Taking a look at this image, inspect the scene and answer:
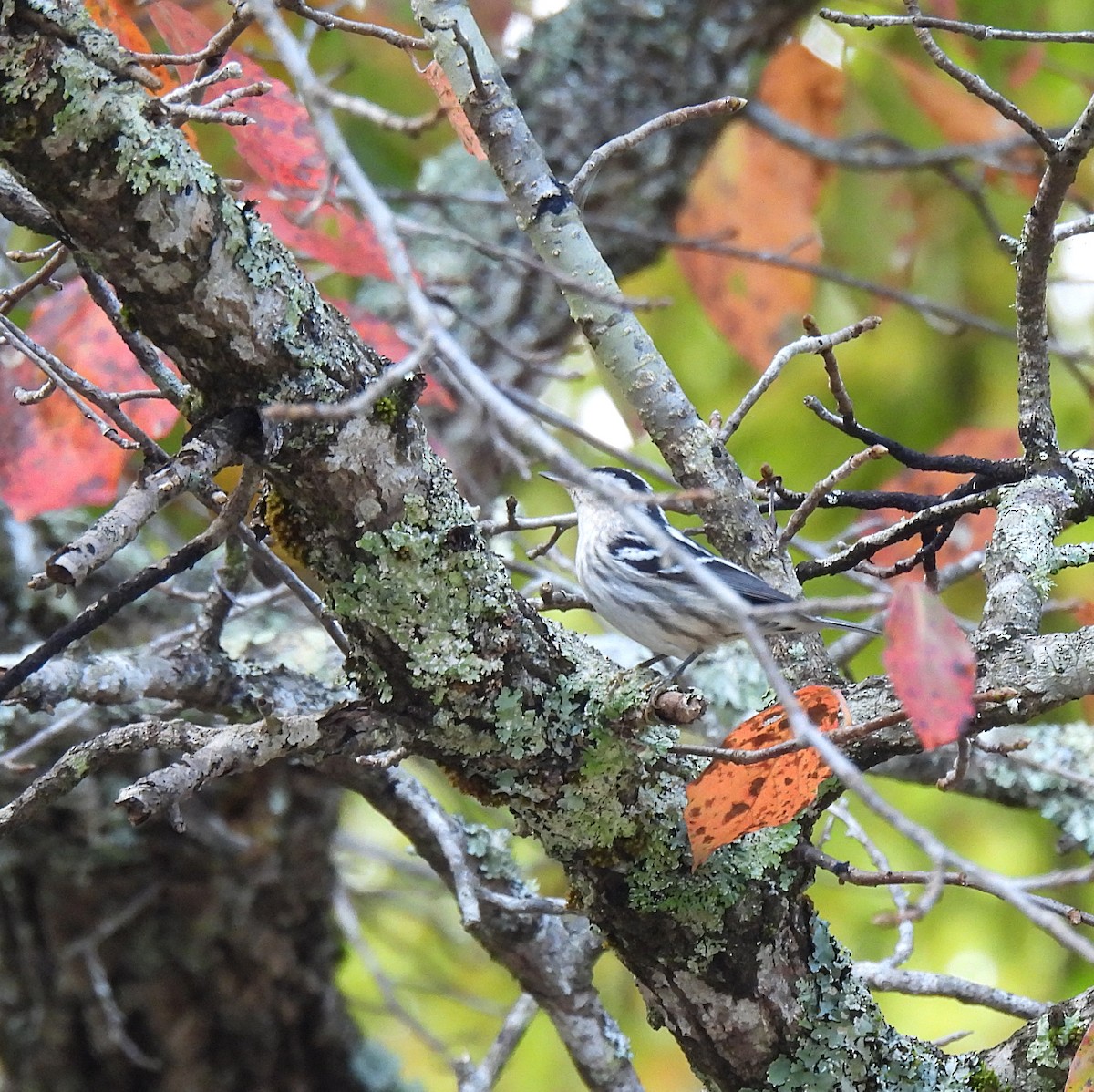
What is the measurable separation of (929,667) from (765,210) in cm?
330

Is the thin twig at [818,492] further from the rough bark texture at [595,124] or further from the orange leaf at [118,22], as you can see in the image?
the rough bark texture at [595,124]

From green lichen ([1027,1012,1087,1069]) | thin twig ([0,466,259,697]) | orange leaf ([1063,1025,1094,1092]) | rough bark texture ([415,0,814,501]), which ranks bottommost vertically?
orange leaf ([1063,1025,1094,1092])

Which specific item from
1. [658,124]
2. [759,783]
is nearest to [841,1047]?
[759,783]

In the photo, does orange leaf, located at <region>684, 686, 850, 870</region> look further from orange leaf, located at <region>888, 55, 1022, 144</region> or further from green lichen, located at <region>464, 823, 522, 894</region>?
orange leaf, located at <region>888, 55, 1022, 144</region>

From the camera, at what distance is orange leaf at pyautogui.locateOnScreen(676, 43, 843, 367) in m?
Answer: 3.77

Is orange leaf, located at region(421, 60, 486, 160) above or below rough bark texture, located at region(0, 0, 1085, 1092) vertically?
above

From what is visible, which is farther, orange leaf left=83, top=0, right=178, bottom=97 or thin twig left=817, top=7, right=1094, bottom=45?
orange leaf left=83, top=0, right=178, bottom=97

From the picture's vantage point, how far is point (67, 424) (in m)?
2.51

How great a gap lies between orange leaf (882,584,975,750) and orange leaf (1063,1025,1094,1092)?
2.19 ft

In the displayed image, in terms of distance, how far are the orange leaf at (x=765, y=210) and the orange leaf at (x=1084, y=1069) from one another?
7.68ft

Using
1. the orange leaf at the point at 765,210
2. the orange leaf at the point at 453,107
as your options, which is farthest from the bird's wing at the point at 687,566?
the orange leaf at the point at 765,210

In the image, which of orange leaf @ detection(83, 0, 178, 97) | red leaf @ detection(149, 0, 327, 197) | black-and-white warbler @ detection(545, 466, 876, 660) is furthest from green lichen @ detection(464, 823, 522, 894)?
orange leaf @ detection(83, 0, 178, 97)

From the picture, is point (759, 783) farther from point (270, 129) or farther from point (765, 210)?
point (765, 210)

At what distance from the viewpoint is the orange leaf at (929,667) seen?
1.10 meters
